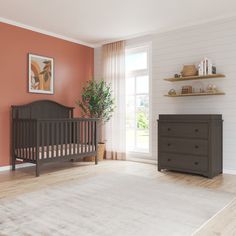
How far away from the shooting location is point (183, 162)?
155 inches

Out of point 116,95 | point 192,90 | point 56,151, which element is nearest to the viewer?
point 56,151

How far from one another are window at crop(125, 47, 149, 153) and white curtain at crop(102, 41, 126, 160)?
144 mm

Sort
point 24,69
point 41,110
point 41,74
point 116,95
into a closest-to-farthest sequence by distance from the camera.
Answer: point 24,69
point 41,110
point 41,74
point 116,95

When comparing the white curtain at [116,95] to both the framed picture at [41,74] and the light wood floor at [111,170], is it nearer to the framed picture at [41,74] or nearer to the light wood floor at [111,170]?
the light wood floor at [111,170]

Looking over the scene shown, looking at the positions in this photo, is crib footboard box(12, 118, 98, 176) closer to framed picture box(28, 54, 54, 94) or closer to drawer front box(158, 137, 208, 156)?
framed picture box(28, 54, 54, 94)

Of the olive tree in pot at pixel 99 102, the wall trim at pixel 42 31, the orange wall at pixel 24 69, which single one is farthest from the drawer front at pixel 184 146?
the wall trim at pixel 42 31

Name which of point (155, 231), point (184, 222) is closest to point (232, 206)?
point (184, 222)

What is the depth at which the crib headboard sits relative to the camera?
4332 millimetres

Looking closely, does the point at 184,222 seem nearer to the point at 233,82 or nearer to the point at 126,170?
the point at 126,170

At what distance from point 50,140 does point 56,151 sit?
0.30 meters

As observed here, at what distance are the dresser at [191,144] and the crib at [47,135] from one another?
4.26 feet

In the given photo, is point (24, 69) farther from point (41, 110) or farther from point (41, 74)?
point (41, 110)

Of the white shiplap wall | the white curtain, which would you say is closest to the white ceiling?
the white shiplap wall

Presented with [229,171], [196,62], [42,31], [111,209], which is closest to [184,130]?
[229,171]
